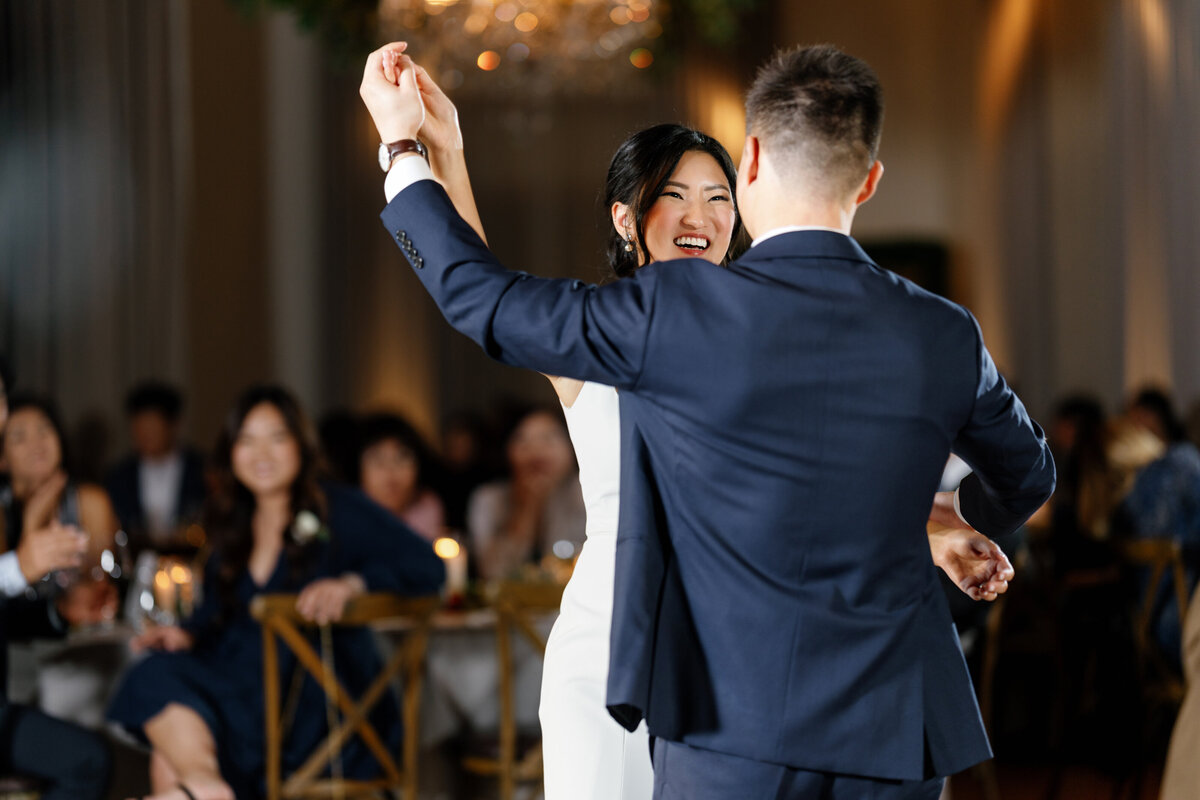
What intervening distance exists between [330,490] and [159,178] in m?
4.47

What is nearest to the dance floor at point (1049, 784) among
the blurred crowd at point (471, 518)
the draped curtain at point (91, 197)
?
the blurred crowd at point (471, 518)

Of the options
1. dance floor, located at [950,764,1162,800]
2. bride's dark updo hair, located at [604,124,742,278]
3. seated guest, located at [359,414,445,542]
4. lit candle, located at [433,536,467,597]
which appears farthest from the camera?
seated guest, located at [359,414,445,542]

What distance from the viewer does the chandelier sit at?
20.3 ft

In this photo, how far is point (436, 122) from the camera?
1.67m

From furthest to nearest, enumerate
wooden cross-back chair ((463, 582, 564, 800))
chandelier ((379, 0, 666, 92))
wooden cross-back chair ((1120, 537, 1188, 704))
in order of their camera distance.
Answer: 1. chandelier ((379, 0, 666, 92))
2. wooden cross-back chair ((1120, 537, 1188, 704))
3. wooden cross-back chair ((463, 582, 564, 800))

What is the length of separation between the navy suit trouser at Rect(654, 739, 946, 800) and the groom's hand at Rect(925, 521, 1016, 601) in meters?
0.38

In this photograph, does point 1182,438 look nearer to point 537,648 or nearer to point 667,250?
point 537,648

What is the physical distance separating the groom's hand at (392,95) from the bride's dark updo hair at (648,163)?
489mm

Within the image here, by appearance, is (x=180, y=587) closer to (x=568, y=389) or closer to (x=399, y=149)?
(x=568, y=389)

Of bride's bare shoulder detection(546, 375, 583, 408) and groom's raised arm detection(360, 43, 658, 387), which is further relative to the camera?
bride's bare shoulder detection(546, 375, 583, 408)

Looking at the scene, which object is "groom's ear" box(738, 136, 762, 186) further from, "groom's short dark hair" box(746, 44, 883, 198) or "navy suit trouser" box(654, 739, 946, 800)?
"navy suit trouser" box(654, 739, 946, 800)

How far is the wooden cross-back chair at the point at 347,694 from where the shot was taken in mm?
3504

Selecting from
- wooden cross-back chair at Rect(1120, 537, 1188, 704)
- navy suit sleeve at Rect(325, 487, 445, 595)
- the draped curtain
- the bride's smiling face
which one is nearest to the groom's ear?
the bride's smiling face

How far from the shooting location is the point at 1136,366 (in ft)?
24.6
